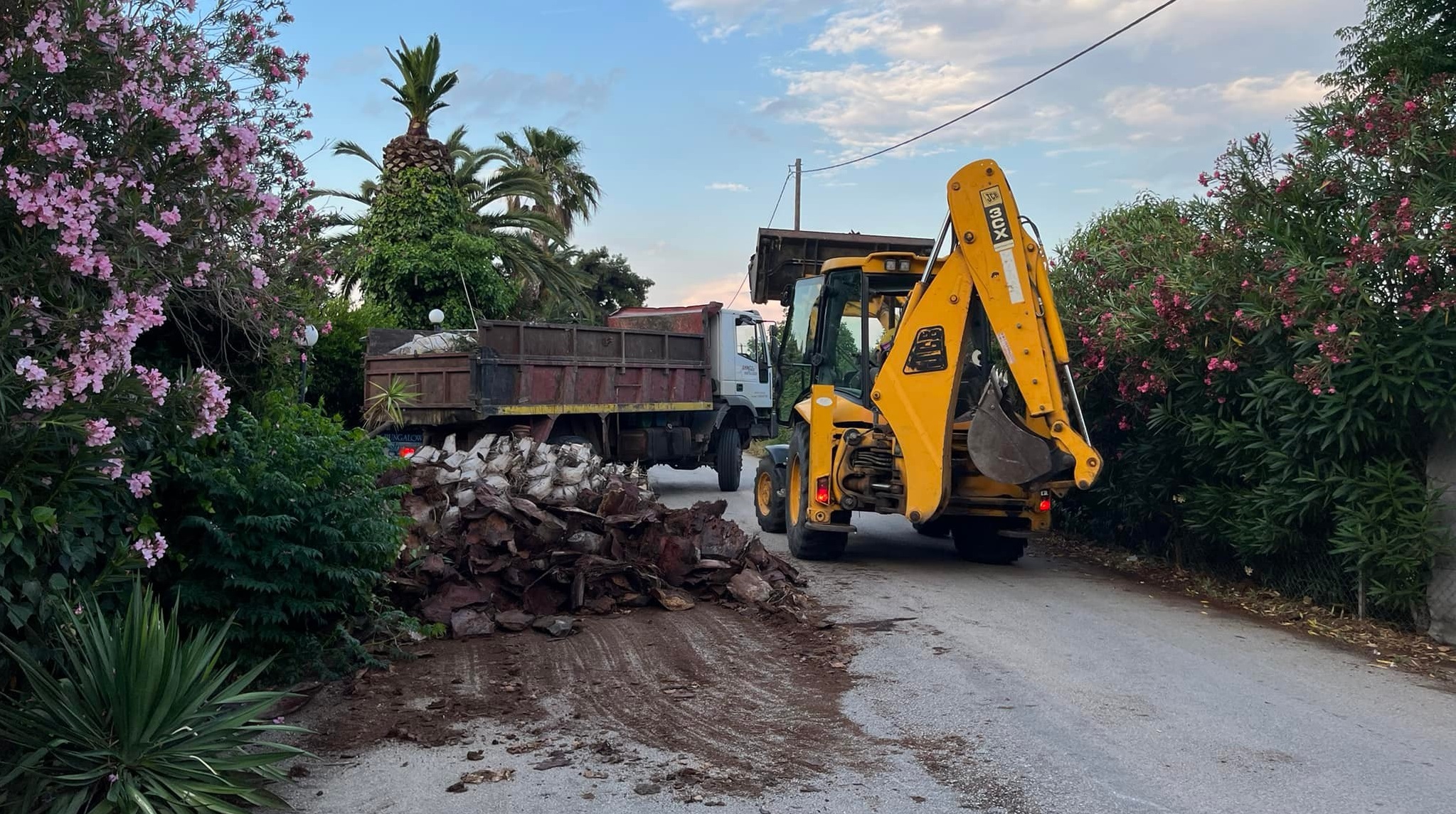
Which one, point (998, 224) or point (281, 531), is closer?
point (281, 531)

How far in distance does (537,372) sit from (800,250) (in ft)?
12.6

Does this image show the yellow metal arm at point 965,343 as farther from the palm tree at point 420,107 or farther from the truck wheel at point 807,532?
the palm tree at point 420,107

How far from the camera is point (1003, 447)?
8.87 meters

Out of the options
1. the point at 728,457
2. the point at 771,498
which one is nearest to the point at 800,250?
the point at 771,498

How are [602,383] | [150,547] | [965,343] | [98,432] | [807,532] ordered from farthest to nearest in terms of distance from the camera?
[602,383] → [807,532] → [965,343] → [150,547] → [98,432]

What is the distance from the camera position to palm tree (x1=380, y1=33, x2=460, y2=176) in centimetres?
2295

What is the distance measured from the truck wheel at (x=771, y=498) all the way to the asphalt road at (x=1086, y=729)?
3923 millimetres

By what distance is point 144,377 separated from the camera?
13.5ft

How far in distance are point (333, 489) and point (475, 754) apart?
1.83m

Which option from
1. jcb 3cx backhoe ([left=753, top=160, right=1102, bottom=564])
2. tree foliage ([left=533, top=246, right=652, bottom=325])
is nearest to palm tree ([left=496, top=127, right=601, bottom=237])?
tree foliage ([left=533, top=246, right=652, bottom=325])

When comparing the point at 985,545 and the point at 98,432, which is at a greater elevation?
the point at 98,432

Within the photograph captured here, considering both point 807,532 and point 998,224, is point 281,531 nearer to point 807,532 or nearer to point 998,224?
point 807,532

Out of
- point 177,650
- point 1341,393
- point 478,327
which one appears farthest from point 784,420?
point 177,650

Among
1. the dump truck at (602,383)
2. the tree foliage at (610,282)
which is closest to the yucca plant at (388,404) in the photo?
the dump truck at (602,383)
